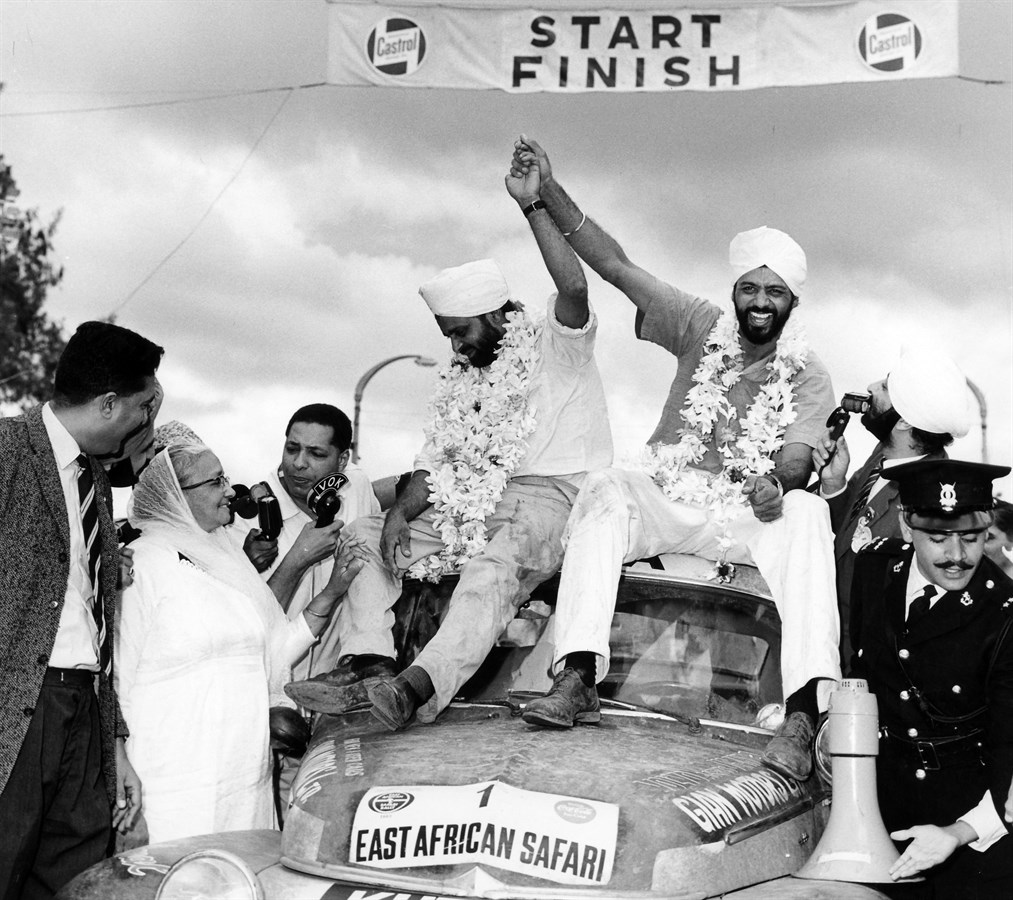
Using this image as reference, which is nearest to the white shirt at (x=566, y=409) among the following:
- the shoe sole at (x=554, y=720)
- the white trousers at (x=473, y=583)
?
the white trousers at (x=473, y=583)

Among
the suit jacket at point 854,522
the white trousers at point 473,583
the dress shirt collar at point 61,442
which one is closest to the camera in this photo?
the dress shirt collar at point 61,442

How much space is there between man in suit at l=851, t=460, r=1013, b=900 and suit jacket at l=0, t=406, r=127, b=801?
2669 mm

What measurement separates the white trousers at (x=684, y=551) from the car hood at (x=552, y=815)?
1.41 ft

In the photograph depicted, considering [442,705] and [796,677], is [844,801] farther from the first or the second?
[442,705]

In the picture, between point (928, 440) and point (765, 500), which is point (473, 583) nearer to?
point (765, 500)

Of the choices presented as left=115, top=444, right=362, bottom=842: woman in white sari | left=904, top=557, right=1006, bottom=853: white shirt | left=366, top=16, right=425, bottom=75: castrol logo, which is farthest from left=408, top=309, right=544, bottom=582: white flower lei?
→ left=366, top=16, right=425, bottom=75: castrol logo

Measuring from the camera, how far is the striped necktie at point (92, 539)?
4.67 metres

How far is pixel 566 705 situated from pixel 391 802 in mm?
750

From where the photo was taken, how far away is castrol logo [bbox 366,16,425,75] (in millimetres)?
12062

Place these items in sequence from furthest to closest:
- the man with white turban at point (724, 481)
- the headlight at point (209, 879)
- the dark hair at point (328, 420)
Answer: the dark hair at point (328, 420) → the man with white turban at point (724, 481) → the headlight at point (209, 879)

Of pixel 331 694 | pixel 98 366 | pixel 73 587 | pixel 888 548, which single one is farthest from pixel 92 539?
pixel 888 548

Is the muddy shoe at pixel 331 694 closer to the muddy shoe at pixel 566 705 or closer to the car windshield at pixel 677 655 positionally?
the car windshield at pixel 677 655

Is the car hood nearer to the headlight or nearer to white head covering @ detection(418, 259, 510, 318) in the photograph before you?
the headlight

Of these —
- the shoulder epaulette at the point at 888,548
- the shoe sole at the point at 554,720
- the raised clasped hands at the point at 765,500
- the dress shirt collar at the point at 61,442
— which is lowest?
the shoe sole at the point at 554,720
